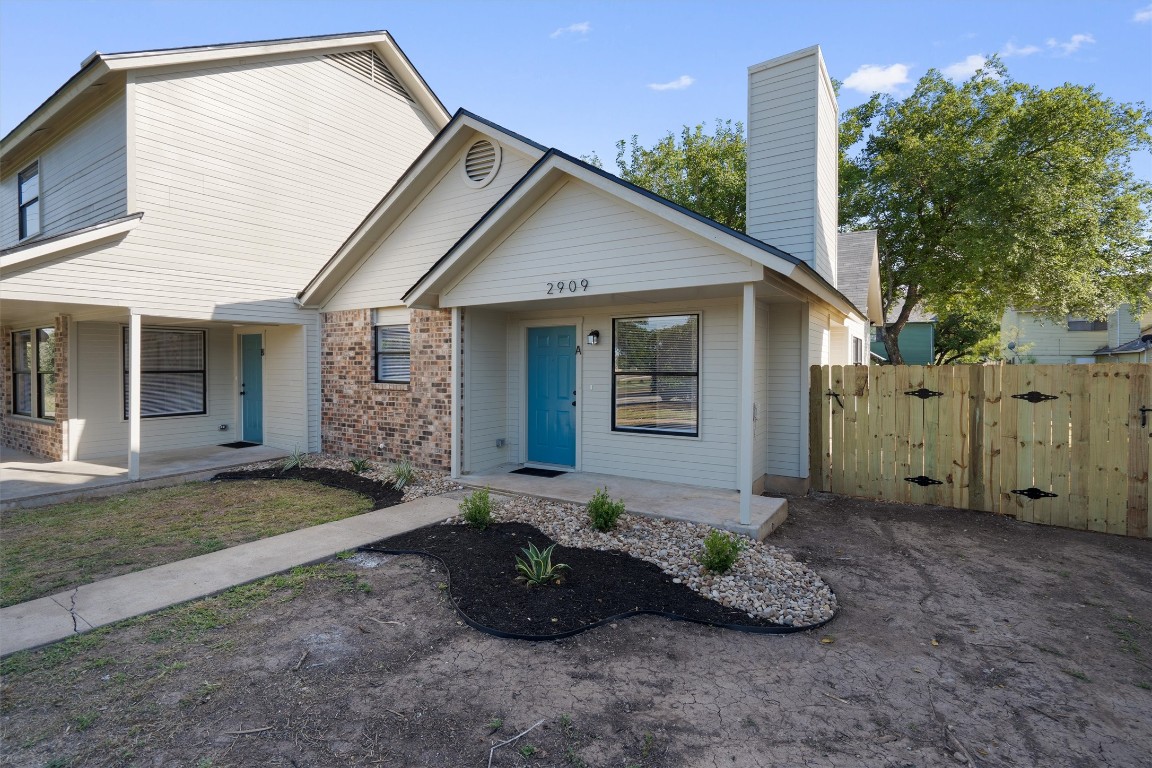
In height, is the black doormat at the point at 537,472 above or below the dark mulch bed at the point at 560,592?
above

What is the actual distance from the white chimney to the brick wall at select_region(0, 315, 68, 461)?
1212cm

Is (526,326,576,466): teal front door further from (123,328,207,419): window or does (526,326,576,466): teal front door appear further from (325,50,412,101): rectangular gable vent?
(325,50,412,101): rectangular gable vent

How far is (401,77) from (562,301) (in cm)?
862

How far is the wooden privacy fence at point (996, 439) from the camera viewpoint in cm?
633

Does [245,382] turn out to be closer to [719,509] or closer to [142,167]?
[142,167]

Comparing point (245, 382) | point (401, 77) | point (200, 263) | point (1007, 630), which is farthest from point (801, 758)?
point (401, 77)

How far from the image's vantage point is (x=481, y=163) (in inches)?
357

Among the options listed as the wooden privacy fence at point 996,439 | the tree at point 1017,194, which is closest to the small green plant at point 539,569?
the wooden privacy fence at point 996,439

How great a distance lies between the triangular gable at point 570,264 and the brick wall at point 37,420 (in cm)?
694

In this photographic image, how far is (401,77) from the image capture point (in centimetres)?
1266

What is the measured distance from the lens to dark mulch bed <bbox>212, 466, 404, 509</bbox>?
7781mm

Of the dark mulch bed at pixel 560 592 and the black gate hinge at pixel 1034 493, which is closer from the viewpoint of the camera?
the dark mulch bed at pixel 560 592

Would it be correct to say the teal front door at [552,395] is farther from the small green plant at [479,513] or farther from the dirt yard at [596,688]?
the dirt yard at [596,688]

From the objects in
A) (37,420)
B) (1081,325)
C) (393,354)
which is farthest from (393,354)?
(1081,325)
